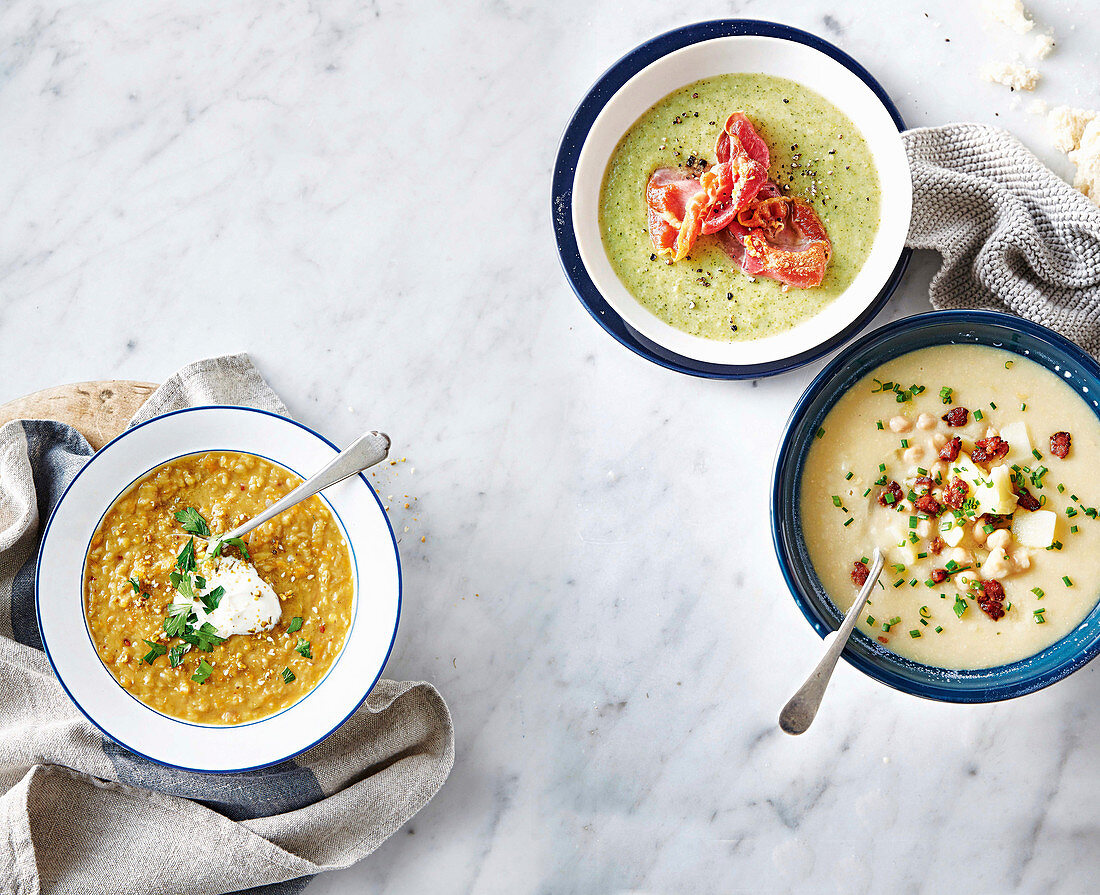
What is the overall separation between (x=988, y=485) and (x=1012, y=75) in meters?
1.15

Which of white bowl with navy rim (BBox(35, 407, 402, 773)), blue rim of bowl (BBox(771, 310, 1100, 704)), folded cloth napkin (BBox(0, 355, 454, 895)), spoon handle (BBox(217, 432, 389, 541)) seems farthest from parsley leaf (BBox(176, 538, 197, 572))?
blue rim of bowl (BBox(771, 310, 1100, 704))

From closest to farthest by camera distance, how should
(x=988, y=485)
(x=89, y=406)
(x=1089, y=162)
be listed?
(x=988, y=485)
(x=1089, y=162)
(x=89, y=406)

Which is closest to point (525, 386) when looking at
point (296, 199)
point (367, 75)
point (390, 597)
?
point (390, 597)

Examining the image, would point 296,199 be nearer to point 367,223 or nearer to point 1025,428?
point 367,223

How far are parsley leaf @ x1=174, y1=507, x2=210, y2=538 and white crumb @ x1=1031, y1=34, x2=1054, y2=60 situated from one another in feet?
8.45

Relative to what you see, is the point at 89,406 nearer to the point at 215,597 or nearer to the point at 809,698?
the point at 215,597

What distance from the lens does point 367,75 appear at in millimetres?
2512

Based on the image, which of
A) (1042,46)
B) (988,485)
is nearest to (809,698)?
(988,485)

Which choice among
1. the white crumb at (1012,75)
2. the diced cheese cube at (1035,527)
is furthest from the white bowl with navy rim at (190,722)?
the white crumb at (1012,75)

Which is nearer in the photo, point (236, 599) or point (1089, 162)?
point (236, 599)

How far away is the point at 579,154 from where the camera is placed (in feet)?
7.59

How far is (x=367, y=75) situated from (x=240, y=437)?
1.13 m

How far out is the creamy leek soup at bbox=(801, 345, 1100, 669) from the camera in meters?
2.18

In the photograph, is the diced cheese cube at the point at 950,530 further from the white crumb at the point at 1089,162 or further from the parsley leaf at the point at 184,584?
the parsley leaf at the point at 184,584
